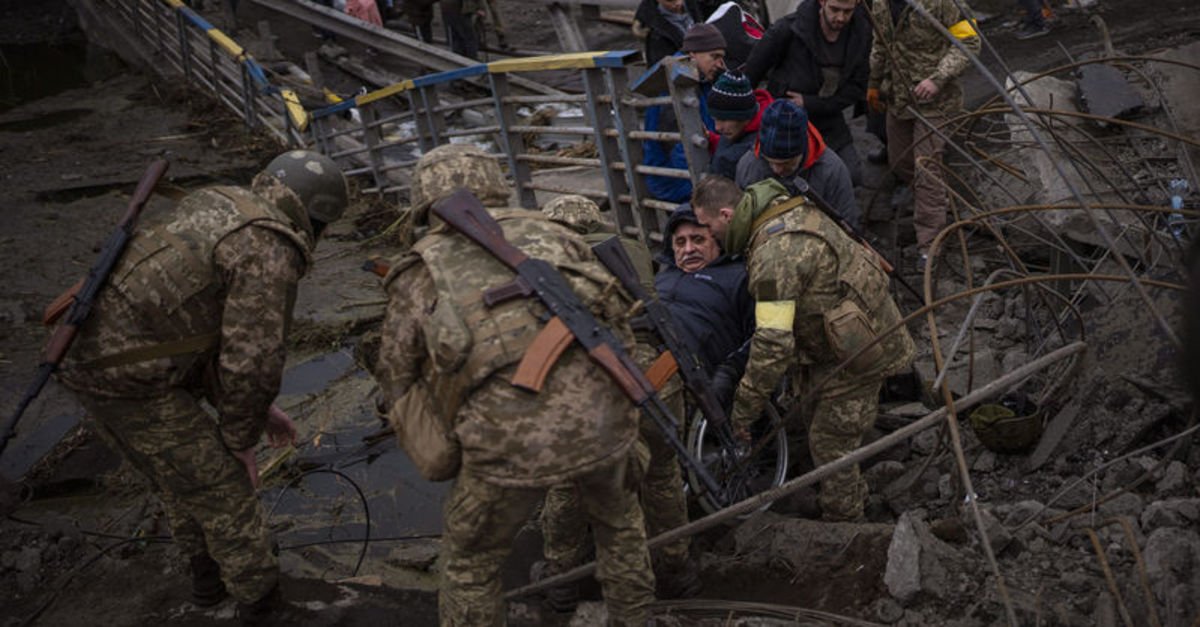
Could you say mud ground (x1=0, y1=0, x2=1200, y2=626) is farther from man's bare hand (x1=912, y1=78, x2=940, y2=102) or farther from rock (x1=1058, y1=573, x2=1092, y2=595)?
man's bare hand (x1=912, y1=78, x2=940, y2=102)

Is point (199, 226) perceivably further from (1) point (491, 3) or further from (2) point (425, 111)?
(1) point (491, 3)

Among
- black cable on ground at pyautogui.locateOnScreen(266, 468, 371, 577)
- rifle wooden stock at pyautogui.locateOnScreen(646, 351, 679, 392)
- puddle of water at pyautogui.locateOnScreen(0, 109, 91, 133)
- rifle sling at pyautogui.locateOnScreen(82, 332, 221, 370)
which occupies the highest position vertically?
rifle sling at pyautogui.locateOnScreen(82, 332, 221, 370)

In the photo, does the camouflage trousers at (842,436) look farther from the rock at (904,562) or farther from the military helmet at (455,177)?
the military helmet at (455,177)

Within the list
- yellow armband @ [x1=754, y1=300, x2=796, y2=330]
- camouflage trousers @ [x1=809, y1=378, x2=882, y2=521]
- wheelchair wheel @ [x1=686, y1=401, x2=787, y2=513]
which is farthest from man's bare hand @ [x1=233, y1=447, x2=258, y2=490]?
camouflage trousers @ [x1=809, y1=378, x2=882, y2=521]

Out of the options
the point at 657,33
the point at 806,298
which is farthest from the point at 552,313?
the point at 657,33

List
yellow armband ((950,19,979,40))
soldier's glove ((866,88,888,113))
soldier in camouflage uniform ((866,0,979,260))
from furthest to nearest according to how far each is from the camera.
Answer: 1. soldier's glove ((866,88,888,113))
2. soldier in camouflage uniform ((866,0,979,260))
3. yellow armband ((950,19,979,40))

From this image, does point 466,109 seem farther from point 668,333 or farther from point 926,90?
point 668,333

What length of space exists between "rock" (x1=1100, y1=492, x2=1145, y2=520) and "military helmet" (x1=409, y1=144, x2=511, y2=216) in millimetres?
2447

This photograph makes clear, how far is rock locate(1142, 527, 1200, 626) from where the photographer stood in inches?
118

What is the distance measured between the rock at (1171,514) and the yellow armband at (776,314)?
1.38 metres

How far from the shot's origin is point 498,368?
3000 millimetres

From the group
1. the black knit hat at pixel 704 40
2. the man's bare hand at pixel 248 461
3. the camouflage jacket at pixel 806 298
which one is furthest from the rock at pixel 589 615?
the black knit hat at pixel 704 40

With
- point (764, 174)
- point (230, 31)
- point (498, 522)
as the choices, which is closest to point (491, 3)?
point (230, 31)

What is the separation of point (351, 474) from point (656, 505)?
205cm
